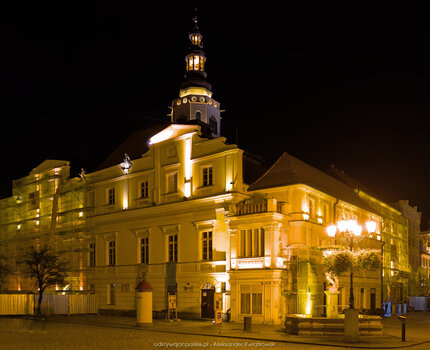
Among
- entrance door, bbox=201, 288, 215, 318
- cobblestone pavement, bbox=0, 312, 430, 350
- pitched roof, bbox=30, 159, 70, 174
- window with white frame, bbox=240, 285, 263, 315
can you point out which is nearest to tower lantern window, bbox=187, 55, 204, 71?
pitched roof, bbox=30, 159, 70, 174

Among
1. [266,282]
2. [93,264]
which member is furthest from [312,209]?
[93,264]

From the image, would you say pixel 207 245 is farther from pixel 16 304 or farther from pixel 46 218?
pixel 46 218

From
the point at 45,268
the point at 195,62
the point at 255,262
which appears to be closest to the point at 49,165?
the point at 45,268

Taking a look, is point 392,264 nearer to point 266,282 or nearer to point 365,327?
point 266,282

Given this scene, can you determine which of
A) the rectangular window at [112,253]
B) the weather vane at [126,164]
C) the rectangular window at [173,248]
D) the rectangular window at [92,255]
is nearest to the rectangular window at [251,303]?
the rectangular window at [173,248]

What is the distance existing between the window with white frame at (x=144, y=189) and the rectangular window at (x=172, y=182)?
2.21 meters

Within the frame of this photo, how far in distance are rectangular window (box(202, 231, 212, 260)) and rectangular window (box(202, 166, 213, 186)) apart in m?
3.34

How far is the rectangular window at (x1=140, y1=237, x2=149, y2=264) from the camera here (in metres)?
39.7

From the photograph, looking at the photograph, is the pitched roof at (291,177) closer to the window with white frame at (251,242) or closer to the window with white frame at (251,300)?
the window with white frame at (251,242)

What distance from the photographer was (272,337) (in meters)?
23.5

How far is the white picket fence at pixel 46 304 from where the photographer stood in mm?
38031

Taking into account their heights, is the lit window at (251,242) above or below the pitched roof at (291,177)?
below

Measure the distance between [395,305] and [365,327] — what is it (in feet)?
85.2

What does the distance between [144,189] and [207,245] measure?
792 cm
